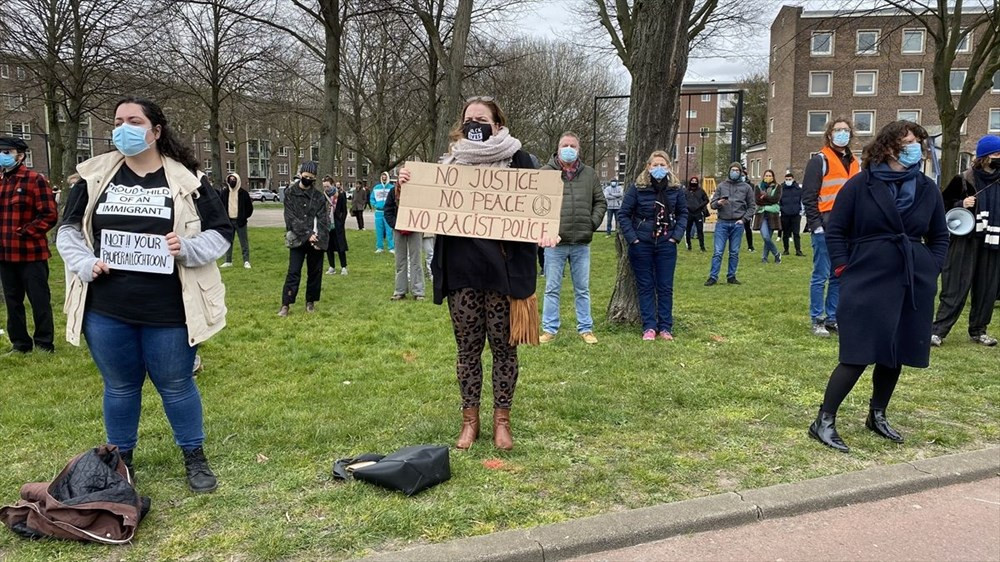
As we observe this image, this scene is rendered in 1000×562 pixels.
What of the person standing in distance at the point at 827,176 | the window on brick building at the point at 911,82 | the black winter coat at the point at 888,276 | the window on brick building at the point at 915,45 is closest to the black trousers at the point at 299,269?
the person standing in distance at the point at 827,176

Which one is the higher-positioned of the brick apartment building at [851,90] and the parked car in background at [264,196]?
the brick apartment building at [851,90]

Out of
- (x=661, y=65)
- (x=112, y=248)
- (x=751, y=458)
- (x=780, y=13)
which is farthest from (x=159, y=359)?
(x=780, y=13)

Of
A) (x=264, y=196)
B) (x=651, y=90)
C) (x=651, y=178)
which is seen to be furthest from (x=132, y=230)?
(x=264, y=196)

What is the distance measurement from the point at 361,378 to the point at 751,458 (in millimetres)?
3251

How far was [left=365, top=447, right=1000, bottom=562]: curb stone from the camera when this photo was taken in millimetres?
3127

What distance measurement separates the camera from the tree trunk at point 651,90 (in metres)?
7.34

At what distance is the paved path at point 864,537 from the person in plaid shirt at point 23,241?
6.23 metres

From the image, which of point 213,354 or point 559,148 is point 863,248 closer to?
point 559,148

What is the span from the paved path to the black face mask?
7.86 ft

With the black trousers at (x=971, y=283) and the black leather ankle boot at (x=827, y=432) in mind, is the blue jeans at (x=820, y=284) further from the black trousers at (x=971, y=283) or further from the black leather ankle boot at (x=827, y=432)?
the black leather ankle boot at (x=827, y=432)

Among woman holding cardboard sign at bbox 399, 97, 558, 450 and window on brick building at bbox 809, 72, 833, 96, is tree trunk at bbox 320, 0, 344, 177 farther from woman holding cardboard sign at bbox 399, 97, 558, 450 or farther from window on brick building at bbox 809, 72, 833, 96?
window on brick building at bbox 809, 72, 833, 96

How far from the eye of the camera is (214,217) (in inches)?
143

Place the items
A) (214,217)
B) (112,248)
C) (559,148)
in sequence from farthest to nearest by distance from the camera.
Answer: (559,148)
(214,217)
(112,248)

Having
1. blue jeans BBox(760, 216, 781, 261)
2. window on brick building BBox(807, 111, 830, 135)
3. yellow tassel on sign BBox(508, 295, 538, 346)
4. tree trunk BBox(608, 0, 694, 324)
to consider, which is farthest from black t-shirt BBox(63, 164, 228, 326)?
window on brick building BBox(807, 111, 830, 135)
